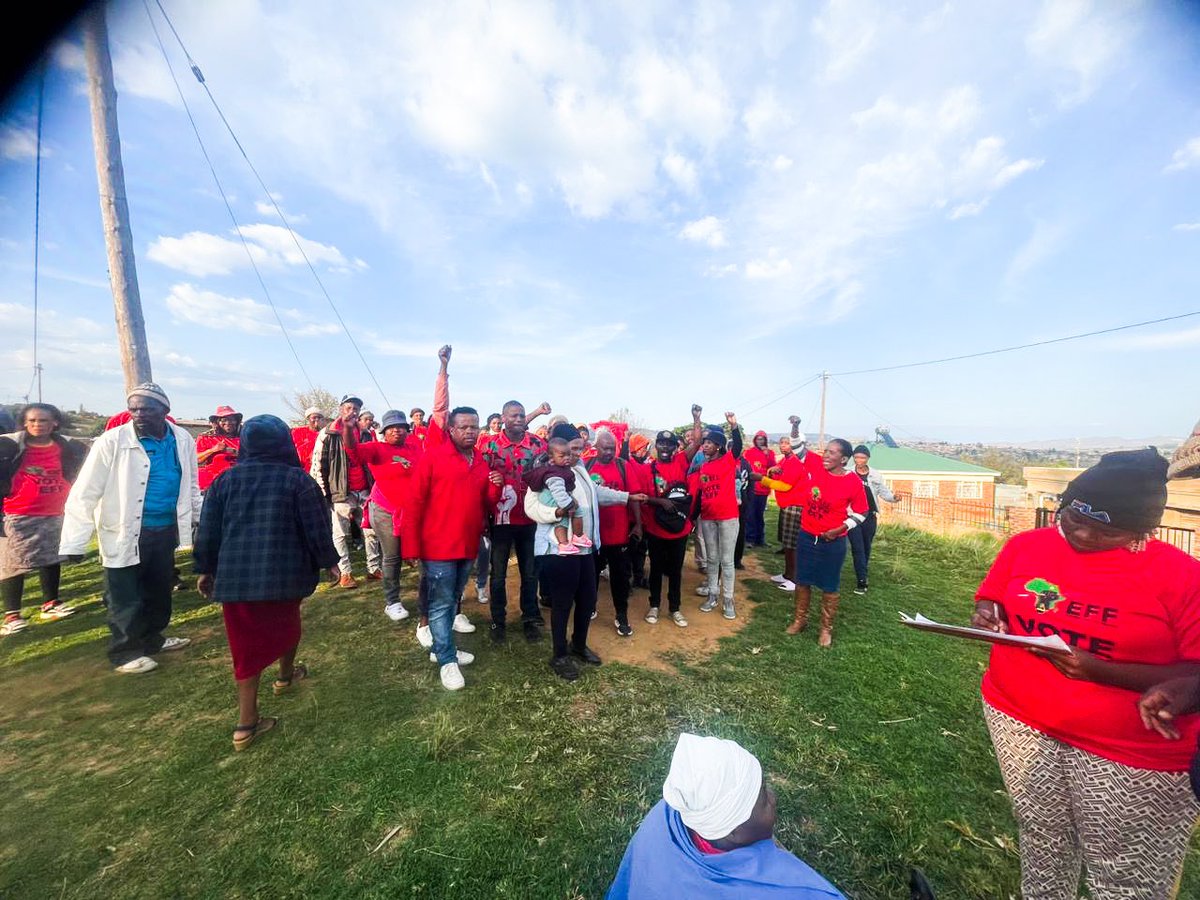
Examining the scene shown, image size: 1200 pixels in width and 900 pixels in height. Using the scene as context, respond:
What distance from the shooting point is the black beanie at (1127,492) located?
1592mm

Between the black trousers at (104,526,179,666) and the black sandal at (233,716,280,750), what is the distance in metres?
1.72

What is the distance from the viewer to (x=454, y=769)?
297 centimetres

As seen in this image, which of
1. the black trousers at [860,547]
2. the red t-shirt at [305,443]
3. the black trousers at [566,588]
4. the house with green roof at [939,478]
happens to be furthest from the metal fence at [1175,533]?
the house with green roof at [939,478]

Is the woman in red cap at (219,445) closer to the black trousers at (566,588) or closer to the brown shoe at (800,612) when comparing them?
the black trousers at (566,588)

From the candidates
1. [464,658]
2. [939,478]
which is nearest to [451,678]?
[464,658]

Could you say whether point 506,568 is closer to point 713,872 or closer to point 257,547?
point 257,547

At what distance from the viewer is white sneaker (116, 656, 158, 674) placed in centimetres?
403

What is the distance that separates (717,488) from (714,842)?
13.7 feet

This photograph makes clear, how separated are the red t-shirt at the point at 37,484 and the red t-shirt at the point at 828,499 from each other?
7639mm

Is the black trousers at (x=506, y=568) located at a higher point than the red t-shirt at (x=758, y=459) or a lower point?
lower

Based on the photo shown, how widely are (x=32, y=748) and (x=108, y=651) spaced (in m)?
1.08

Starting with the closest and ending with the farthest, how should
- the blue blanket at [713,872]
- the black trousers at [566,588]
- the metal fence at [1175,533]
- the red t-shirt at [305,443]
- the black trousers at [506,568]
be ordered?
the blue blanket at [713,872] → the black trousers at [566,588] → the black trousers at [506,568] → the red t-shirt at [305,443] → the metal fence at [1175,533]

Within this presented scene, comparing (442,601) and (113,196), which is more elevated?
(113,196)

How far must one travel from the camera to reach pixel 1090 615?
5.52ft
